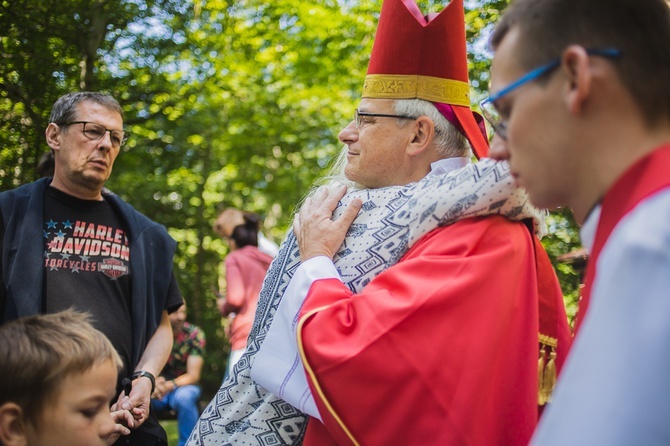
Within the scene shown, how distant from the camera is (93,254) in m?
3.21

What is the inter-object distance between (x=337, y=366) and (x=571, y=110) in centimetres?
102

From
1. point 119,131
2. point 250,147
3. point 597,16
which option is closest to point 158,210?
point 250,147

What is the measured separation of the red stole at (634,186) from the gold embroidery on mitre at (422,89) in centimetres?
135

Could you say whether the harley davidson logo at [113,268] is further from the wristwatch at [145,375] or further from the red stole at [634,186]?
the red stole at [634,186]

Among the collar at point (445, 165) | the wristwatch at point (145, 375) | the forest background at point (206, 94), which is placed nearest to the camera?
the collar at point (445, 165)

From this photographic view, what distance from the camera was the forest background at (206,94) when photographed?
3881 millimetres

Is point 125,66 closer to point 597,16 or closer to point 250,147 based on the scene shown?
point 597,16

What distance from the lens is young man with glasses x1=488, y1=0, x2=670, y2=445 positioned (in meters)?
0.95

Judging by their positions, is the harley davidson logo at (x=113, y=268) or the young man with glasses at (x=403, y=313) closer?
the young man with glasses at (x=403, y=313)

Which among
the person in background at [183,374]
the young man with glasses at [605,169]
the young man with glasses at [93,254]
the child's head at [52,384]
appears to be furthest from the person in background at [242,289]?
the young man with glasses at [605,169]

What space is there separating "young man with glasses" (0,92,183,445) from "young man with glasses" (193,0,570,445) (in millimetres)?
874

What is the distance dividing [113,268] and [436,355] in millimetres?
1757

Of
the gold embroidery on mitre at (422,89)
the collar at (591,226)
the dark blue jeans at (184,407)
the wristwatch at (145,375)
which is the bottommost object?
the dark blue jeans at (184,407)

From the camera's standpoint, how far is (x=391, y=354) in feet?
6.51
